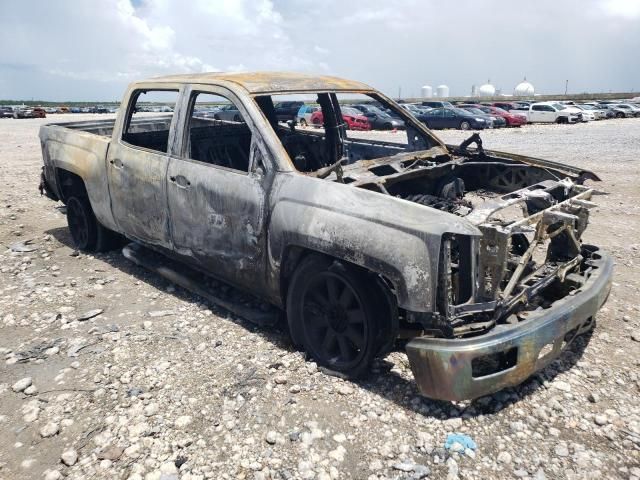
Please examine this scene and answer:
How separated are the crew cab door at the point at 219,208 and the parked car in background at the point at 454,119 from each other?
22.6 metres

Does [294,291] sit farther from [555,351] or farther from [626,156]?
[626,156]

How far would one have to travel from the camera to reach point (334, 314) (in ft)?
10.2

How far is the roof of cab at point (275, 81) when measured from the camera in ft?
12.3

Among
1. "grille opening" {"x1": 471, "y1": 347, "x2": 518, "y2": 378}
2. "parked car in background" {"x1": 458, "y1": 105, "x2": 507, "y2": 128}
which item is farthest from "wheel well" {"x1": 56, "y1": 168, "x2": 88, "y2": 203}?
"parked car in background" {"x1": 458, "y1": 105, "x2": 507, "y2": 128}

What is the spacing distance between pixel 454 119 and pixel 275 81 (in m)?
23.2

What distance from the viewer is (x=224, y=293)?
173 inches

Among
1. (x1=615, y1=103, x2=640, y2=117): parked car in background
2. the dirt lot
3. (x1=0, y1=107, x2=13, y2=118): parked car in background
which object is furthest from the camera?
(x1=0, y1=107, x2=13, y2=118): parked car in background

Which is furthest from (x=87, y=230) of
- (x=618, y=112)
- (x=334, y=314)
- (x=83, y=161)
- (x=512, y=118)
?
(x=618, y=112)

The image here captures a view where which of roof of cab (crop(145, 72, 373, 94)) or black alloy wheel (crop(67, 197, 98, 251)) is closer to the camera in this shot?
roof of cab (crop(145, 72, 373, 94))

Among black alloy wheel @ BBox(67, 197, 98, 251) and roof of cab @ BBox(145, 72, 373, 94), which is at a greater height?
roof of cab @ BBox(145, 72, 373, 94)

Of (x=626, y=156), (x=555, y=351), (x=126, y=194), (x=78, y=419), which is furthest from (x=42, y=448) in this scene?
(x=626, y=156)

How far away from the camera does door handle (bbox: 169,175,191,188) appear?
3.76 metres

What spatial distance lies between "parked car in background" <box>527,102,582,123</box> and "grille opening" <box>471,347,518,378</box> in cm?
3019

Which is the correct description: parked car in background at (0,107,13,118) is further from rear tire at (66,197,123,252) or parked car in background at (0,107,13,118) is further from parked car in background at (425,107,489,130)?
rear tire at (66,197,123,252)
